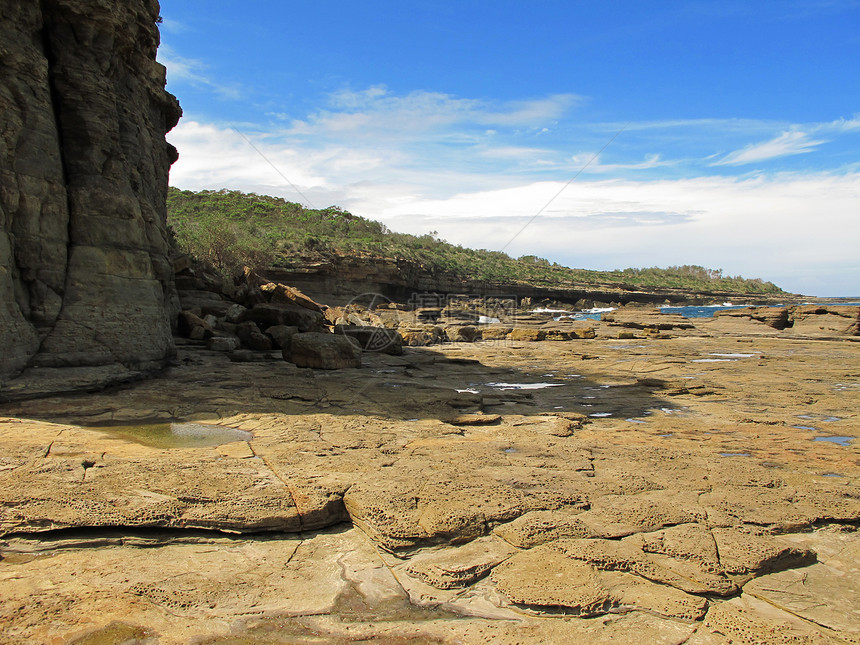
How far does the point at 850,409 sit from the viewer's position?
782cm

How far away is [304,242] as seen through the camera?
35.6m

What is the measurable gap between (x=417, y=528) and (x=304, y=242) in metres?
33.8

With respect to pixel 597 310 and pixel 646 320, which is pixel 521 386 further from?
pixel 597 310

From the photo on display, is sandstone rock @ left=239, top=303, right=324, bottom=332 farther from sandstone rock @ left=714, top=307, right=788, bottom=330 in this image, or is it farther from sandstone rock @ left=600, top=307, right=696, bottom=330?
sandstone rock @ left=714, top=307, right=788, bottom=330

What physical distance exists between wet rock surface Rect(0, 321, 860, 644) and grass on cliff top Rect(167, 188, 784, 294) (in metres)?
18.7

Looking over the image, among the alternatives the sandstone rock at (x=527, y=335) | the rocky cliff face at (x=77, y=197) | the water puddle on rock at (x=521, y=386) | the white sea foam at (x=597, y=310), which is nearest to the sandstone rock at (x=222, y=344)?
the rocky cliff face at (x=77, y=197)

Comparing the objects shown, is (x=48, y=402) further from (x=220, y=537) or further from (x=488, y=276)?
(x=488, y=276)

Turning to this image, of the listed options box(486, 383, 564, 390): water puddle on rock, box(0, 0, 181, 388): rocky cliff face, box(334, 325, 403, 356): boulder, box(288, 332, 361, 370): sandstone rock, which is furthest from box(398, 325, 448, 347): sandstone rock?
box(0, 0, 181, 388): rocky cliff face

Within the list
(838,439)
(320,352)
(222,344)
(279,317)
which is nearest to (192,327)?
(222,344)

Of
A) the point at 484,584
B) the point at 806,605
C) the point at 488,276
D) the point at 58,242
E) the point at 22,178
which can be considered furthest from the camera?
the point at 488,276

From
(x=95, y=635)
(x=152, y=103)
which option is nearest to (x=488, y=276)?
(x=152, y=103)

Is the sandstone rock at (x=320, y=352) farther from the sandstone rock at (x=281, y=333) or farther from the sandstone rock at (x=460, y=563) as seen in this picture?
the sandstone rock at (x=460, y=563)

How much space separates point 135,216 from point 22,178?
1649 mm

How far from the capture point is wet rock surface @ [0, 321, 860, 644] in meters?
2.69
